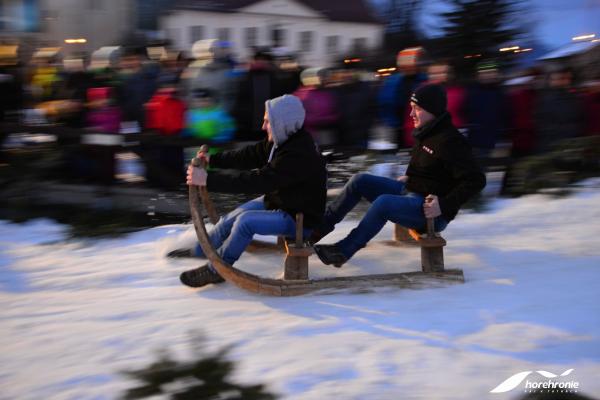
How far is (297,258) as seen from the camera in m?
4.47

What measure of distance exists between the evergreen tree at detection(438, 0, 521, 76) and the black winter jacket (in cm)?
1420

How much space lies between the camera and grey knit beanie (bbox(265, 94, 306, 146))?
14.5 feet

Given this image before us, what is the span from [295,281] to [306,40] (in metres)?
36.4

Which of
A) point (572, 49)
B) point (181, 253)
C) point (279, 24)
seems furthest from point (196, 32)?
point (181, 253)

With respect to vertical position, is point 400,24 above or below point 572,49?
above

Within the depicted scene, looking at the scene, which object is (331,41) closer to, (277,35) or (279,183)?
(277,35)

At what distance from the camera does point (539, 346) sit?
3656 mm

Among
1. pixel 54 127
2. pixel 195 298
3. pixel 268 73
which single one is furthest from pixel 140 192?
pixel 195 298

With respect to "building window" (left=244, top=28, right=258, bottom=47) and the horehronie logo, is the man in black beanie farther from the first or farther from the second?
"building window" (left=244, top=28, right=258, bottom=47)

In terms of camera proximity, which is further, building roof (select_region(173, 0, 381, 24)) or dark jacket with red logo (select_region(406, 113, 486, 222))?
building roof (select_region(173, 0, 381, 24))

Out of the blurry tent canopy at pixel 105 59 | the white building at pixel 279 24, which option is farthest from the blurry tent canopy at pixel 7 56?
the white building at pixel 279 24

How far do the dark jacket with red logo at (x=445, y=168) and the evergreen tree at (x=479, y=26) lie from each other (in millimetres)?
13800

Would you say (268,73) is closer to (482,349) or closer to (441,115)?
(441,115)

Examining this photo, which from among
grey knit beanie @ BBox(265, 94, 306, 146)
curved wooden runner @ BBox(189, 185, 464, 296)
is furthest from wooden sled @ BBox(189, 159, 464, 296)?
grey knit beanie @ BBox(265, 94, 306, 146)
